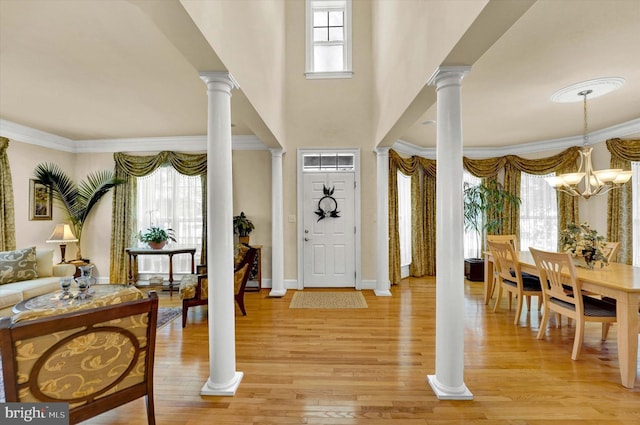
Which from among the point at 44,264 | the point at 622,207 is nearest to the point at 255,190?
the point at 44,264

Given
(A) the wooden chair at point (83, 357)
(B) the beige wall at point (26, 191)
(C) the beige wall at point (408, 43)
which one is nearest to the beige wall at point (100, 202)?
(B) the beige wall at point (26, 191)

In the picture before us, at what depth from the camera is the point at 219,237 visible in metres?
2.26

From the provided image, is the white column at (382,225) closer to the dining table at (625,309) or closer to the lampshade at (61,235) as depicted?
the dining table at (625,309)

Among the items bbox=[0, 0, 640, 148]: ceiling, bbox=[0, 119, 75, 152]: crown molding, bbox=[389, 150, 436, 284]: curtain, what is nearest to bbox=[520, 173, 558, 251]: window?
bbox=[0, 0, 640, 148]: ceiling

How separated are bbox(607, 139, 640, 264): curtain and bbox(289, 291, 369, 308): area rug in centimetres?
436

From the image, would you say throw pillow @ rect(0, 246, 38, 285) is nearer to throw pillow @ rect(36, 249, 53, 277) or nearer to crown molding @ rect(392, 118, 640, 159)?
throw pillow @ rect(36, 249, 53, 277)

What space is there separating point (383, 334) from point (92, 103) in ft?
15.1

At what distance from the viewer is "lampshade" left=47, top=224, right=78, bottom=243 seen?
4.86 meters

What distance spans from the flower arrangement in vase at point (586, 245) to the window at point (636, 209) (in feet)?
8.14

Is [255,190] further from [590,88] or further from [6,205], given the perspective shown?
[590,88]

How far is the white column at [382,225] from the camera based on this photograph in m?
4.96

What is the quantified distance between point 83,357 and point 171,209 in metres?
4.48

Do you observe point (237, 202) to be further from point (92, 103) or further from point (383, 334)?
point (383, 334)

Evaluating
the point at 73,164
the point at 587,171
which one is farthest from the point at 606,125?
the point at 73,164
